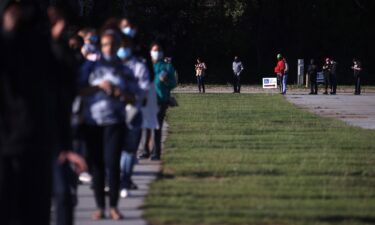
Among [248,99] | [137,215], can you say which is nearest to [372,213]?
[137,215]

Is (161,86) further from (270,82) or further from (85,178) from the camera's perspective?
(270,82)

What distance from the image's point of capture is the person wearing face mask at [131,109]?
446 inches

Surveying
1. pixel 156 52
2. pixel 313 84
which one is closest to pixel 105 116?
pixel 156 52

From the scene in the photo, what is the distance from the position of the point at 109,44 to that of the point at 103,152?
3.70ft

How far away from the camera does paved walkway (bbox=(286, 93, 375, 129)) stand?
1124 inches

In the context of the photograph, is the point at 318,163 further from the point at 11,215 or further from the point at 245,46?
the point at 245,46

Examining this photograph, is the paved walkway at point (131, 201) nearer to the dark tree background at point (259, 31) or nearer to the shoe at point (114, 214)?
the shoe at point (114, 214)

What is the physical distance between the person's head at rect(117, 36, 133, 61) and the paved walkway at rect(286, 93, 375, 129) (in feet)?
48.6

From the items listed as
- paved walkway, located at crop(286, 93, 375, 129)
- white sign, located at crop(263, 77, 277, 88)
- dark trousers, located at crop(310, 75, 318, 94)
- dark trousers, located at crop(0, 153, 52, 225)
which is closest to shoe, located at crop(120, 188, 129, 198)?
dark trousers, located at crop(0, 153, 52, 225)

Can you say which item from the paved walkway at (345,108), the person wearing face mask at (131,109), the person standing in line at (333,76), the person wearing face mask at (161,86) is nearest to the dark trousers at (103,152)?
the person wearing face mask at (131,109)

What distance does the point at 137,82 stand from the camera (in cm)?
1133

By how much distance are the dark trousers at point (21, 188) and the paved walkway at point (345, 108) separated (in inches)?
773

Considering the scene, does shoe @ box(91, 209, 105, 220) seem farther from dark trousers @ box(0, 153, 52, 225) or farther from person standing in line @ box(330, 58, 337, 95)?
person standing in line @ box(330, 58, 337, 95)

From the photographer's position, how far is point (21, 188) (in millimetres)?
6539
